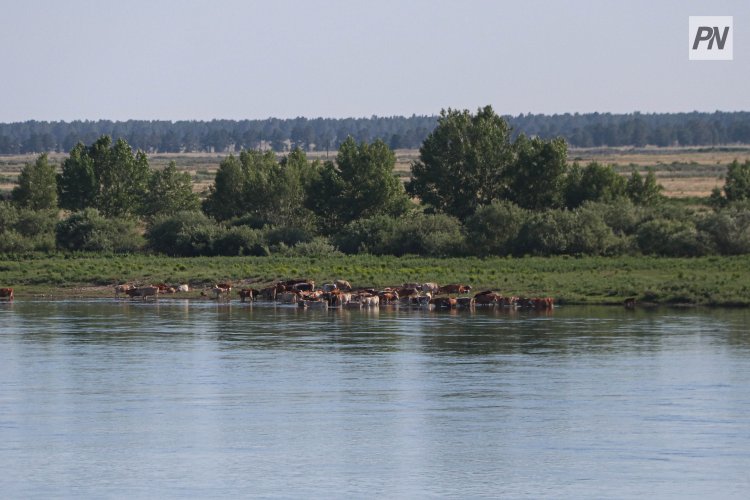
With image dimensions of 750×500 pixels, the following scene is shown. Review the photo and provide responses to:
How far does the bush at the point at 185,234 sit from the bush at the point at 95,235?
43.8 inches

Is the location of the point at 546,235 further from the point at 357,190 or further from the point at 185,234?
the point at 185,234

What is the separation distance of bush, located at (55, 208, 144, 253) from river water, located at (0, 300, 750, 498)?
33.5 meters

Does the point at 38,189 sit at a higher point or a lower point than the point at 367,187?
lower

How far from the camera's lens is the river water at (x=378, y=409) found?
1981cm

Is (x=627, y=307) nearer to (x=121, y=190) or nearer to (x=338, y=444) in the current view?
(x=338, y=444)

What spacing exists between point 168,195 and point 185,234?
15246mm

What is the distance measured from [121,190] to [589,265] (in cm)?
3645

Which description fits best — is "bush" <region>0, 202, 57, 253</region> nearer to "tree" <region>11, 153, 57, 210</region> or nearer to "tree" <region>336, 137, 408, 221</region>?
"tree" <region>11, 153, 57, 210</region>

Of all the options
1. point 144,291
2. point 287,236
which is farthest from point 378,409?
Result: point 287,236

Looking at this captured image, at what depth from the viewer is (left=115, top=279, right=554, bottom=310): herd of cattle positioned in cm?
4544

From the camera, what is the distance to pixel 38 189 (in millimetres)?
87562

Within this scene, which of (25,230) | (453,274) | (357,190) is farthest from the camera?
(25,230)

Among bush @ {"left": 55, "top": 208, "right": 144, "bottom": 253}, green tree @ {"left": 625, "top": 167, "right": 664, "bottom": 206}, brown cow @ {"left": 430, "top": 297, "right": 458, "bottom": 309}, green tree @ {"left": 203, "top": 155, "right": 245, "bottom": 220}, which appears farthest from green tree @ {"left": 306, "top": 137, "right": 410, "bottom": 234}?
brown cow @ {"left": 430, "top": 297, "right": 458, "bottom": 309}

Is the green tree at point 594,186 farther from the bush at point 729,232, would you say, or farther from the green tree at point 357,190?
the bush at point 729,232
